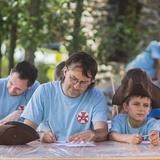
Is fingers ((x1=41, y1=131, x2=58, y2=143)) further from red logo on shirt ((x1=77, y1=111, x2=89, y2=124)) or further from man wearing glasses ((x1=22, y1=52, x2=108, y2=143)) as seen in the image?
red logo on shirt ((x1=77, y1=111, x2=89, y2=124))

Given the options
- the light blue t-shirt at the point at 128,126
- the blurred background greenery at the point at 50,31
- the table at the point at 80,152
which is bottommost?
the table at the point at 80,152

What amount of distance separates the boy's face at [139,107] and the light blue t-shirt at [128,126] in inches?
2.5

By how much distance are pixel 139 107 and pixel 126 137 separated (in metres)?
0.24

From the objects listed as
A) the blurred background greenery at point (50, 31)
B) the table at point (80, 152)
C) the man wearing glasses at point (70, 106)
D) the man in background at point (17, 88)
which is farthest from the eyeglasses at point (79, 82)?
the blurred background greenery at point (50, 31)

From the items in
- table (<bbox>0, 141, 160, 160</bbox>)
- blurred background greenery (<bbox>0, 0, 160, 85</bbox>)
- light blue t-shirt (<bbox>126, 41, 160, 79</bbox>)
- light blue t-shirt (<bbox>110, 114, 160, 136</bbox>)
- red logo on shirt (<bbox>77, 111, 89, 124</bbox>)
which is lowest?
table (<bbox>0, 141, 160, 160</bbox>)

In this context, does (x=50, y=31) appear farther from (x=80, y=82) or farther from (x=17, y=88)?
(x=80, y=82)

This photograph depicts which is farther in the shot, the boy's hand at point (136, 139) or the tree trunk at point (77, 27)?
the tree trunk at point (77, 27)

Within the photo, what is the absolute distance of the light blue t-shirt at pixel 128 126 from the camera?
4.48m

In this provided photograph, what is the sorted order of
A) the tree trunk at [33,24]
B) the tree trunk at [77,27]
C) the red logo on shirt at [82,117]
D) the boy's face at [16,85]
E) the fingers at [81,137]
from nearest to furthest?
the fingers at [81,137] → the red logo on shirt at [82,117] → the boy's face at [16,85] → the tree trunk at [33,24] → the tree trunk at [77,27]

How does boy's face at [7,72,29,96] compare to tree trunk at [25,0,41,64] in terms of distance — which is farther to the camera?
tree trunk at [25,0,41,64]

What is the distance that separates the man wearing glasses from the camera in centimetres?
448

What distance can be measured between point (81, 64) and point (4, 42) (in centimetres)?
442

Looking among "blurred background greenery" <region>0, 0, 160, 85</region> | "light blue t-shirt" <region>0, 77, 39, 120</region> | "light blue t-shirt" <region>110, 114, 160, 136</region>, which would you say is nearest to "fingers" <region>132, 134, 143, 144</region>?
"light blue t-shirt" <region>110, 114, 160, 136</region>

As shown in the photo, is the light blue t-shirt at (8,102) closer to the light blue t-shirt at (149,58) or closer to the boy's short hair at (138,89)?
the boy's short hair at (138,89)
